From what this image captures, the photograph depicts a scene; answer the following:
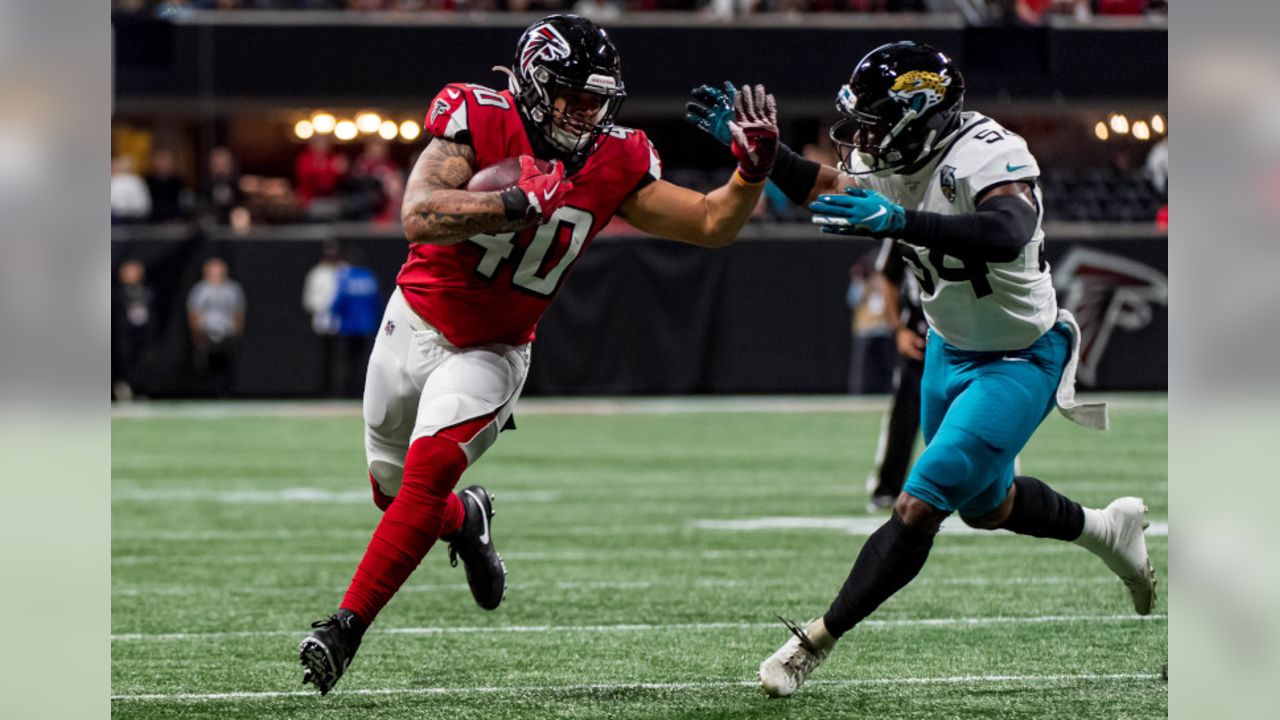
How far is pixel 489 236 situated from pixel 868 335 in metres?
14.0

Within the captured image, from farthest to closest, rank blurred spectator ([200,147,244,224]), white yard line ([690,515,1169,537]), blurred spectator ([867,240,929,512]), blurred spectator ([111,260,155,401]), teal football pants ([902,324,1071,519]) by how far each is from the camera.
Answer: blurred spectator ([200,147,244,224]), blurred spectator ([111,260,155,401]), white yard line ([690,515,1169,537]), blurred spectator ([867,240,929,512]), teal football pants ([902,324,1071,519])

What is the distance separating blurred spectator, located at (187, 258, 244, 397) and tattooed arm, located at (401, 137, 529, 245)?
14.0 metres

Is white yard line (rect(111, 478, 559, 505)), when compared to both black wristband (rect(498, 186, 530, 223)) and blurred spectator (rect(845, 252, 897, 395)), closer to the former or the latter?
black wristband (rect(498, 186, 530, 223))

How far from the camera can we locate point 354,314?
1825cm

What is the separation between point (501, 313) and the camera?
5098 mm

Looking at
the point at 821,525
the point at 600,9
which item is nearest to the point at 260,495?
the point at 821,525

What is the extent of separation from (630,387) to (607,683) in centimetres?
1417

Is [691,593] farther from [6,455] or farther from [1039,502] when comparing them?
[6,455]

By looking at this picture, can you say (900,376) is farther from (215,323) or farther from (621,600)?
(215,323)

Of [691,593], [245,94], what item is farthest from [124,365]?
[691,593]

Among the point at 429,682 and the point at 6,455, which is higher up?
the point at 6,455

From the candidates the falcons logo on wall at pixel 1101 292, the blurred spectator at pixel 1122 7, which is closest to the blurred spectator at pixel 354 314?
the falcons logo on wall at pixel 1101 292

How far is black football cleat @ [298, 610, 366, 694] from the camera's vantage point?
4.34 metres

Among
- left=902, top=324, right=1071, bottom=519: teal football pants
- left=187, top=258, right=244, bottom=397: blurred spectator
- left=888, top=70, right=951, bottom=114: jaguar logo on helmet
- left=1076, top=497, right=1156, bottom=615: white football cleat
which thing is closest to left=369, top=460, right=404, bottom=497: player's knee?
left=902, top=324, right=1071, bottom=519: teal football pants
